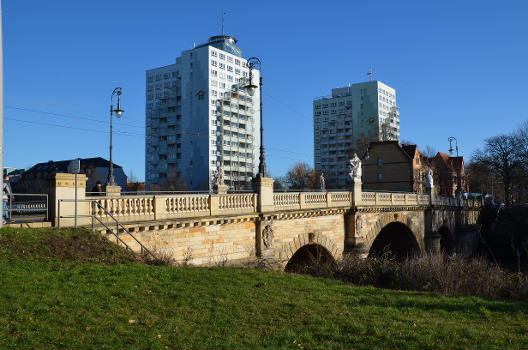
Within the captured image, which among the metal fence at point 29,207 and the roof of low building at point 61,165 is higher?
the roof of low building at point 61,165

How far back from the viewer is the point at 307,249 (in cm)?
2347

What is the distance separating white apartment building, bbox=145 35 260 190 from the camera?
258 ft

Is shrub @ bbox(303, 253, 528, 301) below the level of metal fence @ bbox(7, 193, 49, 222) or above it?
below

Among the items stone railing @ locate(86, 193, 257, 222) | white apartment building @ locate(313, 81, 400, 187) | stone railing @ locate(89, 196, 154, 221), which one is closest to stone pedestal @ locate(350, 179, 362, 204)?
stone railing @ locate(86, 193, 257, 222)

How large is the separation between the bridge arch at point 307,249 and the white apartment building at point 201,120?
50914mm

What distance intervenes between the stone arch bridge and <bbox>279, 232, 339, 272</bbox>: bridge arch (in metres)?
0.05

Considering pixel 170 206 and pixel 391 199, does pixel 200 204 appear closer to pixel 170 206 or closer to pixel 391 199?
pixel 170 206

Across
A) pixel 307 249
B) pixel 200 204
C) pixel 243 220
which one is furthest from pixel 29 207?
pixel 307 249

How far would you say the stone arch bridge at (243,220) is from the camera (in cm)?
1224

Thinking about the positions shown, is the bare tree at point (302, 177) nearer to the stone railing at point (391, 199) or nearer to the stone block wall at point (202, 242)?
the stone railing at point (391, 199)

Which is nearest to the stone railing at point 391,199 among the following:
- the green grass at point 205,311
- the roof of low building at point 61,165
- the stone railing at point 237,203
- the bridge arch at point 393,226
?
the bridge arch at point 393,226

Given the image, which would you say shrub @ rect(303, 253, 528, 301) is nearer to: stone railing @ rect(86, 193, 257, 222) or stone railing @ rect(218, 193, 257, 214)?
stone railing @ rect(218, 193, 257, 214)

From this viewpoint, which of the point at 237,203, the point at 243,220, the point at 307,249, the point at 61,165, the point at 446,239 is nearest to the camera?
the point at 237,203

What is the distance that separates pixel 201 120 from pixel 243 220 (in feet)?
214
